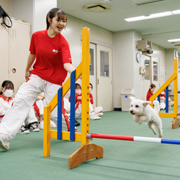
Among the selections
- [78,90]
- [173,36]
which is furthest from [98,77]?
[173,36]

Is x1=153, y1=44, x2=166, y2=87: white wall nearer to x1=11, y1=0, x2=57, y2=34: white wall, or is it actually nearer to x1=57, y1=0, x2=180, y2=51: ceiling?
x1=57, y1=0, x2=180, y2=51: ceiling

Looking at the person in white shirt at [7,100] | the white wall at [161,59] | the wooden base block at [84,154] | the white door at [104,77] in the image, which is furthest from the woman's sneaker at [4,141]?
the white wall at [161,59]

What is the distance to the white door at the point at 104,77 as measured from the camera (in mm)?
7234

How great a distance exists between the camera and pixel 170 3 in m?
5.37

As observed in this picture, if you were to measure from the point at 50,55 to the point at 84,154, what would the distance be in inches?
40.5

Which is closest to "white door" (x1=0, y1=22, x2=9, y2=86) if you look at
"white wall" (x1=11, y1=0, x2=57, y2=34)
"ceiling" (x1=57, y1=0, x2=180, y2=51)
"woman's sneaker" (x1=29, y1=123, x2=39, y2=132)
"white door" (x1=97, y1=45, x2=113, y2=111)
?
"white wall" (x1=11, y1=0, x2=57, y2=34)

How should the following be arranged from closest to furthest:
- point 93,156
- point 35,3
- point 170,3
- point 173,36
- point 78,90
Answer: point 93,156
point 35,3
point 78,90
point 170,3
point 173,36

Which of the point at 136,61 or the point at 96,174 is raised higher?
the point at 136,61

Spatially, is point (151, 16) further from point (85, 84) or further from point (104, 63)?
point (85, 84)

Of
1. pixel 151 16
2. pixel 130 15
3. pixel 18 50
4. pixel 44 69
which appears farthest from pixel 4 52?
pixel 151 16

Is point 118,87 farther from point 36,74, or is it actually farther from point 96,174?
point 96,174

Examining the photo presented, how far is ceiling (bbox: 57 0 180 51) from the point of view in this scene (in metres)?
5.32

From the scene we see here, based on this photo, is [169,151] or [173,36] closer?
[169,151]

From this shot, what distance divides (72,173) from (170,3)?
197 inches
